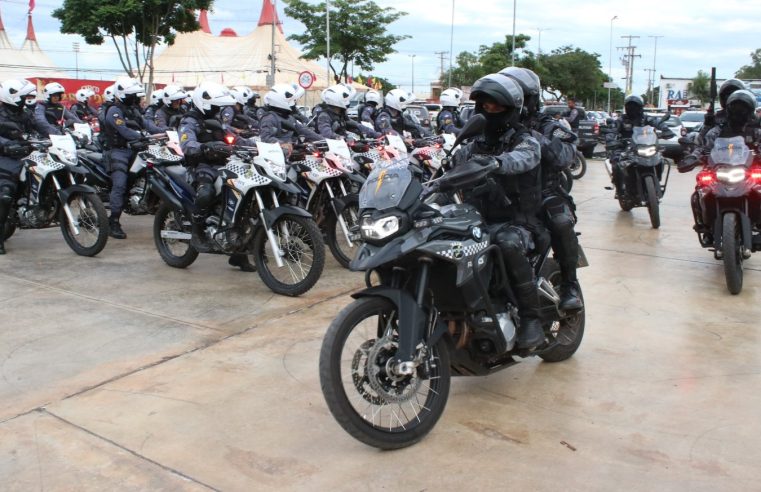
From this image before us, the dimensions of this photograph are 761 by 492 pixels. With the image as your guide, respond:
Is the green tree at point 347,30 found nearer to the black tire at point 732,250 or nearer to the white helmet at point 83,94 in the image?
the white helmet at point 83,94

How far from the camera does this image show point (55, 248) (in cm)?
795

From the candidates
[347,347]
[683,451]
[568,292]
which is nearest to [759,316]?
[568,292]

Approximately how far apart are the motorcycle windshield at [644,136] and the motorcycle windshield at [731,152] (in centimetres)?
335

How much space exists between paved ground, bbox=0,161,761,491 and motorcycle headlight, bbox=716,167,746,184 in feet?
3.07

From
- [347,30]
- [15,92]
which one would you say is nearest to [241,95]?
[15,92]

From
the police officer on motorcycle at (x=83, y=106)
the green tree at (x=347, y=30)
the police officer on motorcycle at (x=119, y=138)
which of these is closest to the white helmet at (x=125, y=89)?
the police officer on motorcycle at (x=119, y=138)

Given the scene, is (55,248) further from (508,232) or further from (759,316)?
(759,316)

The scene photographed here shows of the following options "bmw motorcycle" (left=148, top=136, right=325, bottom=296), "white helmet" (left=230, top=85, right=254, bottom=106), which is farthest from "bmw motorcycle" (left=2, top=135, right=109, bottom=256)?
"white helmet" (left=230, top=85, right=254, bottom=106)

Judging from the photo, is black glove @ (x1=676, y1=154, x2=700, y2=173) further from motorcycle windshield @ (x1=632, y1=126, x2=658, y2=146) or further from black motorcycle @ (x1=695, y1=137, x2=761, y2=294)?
motorcycle windshield @ (x1=632, y1=126, x2=658, y2=146)

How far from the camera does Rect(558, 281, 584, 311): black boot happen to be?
413 centimetres

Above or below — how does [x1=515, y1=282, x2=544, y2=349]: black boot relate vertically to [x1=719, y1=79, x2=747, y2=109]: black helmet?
below

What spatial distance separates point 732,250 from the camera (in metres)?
5.87

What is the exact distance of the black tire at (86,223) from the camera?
7344mm

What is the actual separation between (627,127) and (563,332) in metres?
6.60
